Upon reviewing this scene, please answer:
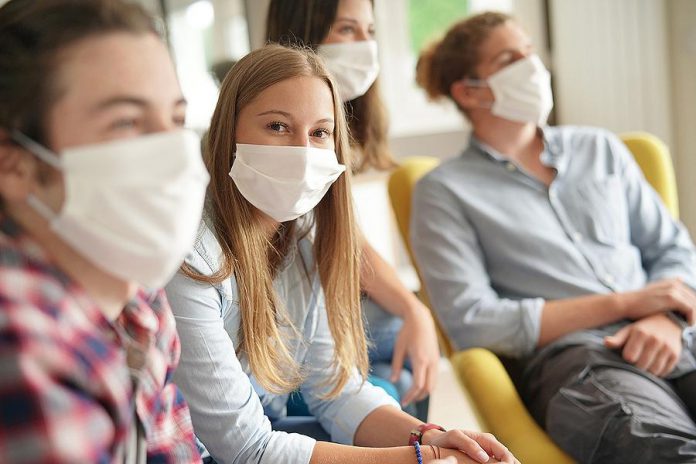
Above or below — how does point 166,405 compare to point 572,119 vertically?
above

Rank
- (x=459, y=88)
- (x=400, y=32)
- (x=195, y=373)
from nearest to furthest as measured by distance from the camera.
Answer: (x=195, y=373)
(x=459, y=88)
(x=400, y=32)

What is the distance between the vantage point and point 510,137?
6.62ft

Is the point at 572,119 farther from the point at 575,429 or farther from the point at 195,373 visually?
the point at 195,373

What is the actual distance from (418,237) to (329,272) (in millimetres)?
572

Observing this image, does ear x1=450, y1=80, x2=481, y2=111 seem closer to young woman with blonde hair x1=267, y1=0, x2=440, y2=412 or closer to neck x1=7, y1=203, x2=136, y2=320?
young woman with blonde hair x1=267, y1=0, x2=440, y2=412

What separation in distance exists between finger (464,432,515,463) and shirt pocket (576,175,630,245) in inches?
33.1

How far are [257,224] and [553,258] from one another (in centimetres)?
85

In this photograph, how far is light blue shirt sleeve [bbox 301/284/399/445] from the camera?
133 cm

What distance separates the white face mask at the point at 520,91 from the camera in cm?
196

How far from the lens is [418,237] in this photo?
73.1 inches

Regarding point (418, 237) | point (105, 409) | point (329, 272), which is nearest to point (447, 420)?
point (418, 237)

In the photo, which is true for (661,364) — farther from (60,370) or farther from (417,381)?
(60,370)

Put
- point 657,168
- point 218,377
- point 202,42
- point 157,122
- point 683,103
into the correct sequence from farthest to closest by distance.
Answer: point 202,42 → point 683,103 → point 657,168 → point 218,377 → point 157,122

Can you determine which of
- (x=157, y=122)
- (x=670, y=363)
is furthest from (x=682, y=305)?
(x=157, y=122)
